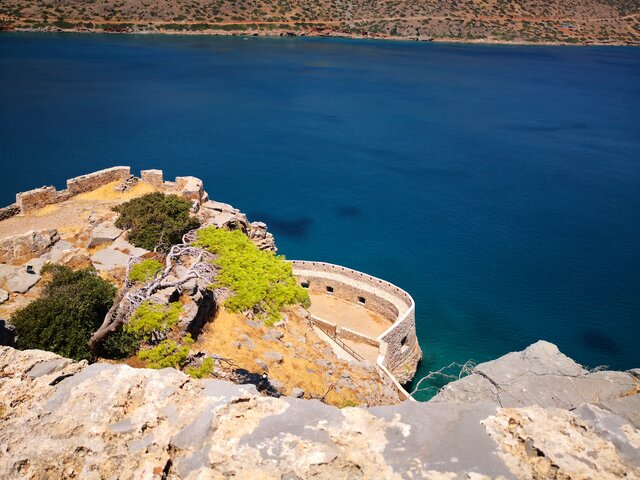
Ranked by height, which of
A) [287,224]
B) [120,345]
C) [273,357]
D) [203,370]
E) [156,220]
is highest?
[120,345]

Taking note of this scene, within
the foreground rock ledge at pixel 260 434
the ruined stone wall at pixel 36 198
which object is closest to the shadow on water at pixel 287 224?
the ruined stone wall at pixel 36 198

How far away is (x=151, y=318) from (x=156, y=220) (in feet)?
30.4

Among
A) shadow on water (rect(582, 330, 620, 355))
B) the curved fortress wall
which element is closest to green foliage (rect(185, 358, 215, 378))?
the curved fortress wall

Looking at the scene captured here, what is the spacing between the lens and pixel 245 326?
1970 centimetres

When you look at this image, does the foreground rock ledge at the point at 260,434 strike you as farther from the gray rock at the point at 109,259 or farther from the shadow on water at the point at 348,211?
the shadow on water at the point at 348,211

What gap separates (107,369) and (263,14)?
157230mm

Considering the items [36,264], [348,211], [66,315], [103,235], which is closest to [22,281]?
[36,264]

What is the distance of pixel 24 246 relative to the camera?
21672 mm

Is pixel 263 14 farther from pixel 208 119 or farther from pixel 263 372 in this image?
pixel 263 372

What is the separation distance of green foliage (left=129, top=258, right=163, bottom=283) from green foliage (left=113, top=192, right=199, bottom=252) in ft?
9.08

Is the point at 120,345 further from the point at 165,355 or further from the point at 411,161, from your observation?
the point at 411,161

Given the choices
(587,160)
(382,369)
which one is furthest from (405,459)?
(587,160)

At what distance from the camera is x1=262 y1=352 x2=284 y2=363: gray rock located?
18148 mm

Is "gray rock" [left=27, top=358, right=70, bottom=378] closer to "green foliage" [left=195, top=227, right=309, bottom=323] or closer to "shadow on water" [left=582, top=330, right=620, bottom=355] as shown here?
"green foliage" [left=195, top=227, right=309, bottom=323]
